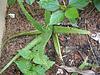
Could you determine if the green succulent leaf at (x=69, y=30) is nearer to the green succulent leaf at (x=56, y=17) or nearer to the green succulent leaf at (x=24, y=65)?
the green succulent leaf at (x=56, y=17)

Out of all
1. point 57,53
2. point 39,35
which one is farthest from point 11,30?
point 57,53

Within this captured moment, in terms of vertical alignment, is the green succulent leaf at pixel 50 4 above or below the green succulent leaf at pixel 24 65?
above

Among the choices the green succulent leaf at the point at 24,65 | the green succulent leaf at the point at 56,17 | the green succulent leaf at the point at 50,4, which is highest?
the green succulent leaf at the point at 50,4

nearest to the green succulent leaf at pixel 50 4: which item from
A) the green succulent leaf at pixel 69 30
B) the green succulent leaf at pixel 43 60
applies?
the green succulent leaf at pixel 69 30

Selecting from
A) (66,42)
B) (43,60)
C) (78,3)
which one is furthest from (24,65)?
(78,3)

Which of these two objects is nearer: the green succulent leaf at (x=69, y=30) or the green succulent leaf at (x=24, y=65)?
the green succulent leaf at (x=24, y=65)

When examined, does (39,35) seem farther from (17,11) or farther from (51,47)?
(17,11)
